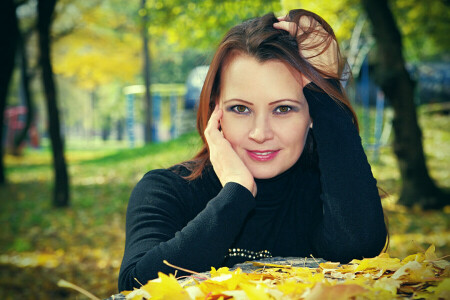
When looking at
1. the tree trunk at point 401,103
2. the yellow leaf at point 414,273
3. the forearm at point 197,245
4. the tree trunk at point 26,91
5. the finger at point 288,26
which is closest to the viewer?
the yellow leaf at point 414,273

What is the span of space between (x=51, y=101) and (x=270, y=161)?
733 cm

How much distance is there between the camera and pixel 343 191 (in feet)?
5.81

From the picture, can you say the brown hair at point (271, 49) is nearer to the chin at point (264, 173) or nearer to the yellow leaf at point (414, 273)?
the chin at point (264, 173)

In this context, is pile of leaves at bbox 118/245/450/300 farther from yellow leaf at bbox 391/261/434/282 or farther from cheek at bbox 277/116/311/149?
cheek at bbox 277/116/311/149

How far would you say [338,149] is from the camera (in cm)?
185

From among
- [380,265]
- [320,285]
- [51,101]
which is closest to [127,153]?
[51,101]

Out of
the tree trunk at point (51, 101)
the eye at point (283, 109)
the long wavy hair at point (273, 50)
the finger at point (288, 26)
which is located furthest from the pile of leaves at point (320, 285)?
the tree trunk at point (51, 101)

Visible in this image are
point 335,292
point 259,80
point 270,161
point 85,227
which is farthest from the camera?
point 85,227

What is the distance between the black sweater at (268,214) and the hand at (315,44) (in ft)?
0.43

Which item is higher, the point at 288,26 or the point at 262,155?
the point at 288,26

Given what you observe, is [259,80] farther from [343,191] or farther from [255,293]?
[255,293]

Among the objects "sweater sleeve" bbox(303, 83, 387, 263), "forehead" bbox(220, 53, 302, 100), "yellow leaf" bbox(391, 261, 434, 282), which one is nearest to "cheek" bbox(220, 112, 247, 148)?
"forehead" bbox(220, 53, 302, 100)

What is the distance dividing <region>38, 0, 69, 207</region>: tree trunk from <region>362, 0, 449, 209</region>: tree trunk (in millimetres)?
5887

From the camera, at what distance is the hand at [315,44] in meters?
1.89
